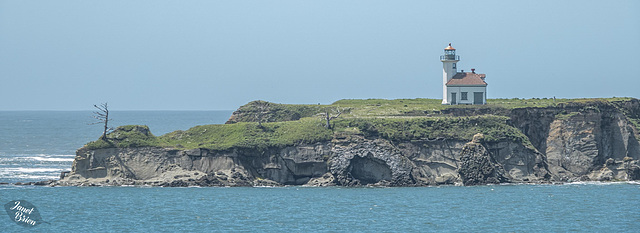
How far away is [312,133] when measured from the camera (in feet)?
276

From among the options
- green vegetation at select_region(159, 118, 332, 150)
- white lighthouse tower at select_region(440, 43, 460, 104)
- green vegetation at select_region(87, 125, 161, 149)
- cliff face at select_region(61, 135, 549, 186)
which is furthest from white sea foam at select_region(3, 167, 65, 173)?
white lighthouse tower at select_region(440, 43, 460, 104)

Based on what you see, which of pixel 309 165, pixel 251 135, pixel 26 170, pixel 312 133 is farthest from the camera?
pixel 26 170

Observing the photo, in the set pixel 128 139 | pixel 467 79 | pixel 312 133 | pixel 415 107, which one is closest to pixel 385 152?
pixel 312 133

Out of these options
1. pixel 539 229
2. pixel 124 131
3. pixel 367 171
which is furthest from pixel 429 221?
pixel 124 131

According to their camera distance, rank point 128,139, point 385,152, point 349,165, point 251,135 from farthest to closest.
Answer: point 251,135
point 128,139
point 385,152
point 349,165

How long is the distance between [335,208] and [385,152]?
14.0m

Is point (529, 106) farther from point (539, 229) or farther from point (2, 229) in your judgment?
point (2, 229)

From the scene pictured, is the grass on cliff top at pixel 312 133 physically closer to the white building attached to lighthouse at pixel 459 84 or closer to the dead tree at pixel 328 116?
the dead tree at pixel 328 116

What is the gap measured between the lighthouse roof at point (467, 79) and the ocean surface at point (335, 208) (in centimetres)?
1860

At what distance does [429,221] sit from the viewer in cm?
6269

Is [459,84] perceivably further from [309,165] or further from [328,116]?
[309,165]

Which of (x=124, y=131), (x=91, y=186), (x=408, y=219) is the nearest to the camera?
(x=408, y=219)

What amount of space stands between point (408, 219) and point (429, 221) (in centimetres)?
157

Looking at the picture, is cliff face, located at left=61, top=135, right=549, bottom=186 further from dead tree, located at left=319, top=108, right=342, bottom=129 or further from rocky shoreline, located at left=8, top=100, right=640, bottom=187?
dead tree, located at left=319, top=108, right=342, bottom=129
